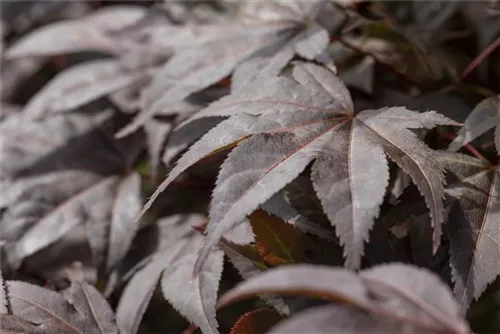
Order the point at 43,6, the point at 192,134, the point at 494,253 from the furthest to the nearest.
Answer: the point at 43,6
the point at 192,134
the point at 494,253

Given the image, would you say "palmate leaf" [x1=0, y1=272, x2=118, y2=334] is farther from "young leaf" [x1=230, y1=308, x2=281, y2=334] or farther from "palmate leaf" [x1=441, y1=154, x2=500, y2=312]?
"palmate leaf" [x1=441, y1=154, x2=500, y2=312]

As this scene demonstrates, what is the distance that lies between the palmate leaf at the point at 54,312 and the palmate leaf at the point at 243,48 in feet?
0.92

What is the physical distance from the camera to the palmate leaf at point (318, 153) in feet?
2.13

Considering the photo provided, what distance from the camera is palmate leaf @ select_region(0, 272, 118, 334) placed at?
0.78m

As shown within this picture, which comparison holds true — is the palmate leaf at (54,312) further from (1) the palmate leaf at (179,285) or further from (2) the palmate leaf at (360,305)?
(2) the palmate leaf at (360,305)

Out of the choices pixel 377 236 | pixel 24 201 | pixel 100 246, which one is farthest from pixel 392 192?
pixel 24 201

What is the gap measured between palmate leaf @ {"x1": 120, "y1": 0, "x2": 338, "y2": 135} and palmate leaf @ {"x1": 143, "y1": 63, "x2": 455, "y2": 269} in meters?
0.14

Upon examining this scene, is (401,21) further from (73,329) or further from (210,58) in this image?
(73,329)

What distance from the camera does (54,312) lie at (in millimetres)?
802

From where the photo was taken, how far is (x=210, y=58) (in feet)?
3.47

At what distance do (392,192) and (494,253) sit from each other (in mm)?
150

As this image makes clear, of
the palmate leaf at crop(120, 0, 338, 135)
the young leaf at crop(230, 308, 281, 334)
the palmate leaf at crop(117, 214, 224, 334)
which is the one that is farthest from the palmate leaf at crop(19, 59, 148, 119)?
the young leaf at crop(230, 308, 281, 334)

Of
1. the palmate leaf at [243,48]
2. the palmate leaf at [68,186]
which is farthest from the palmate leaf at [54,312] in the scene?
the palmate leaf at [243,48]

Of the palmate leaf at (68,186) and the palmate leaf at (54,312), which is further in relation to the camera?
the palmate leaf at (68,186)
